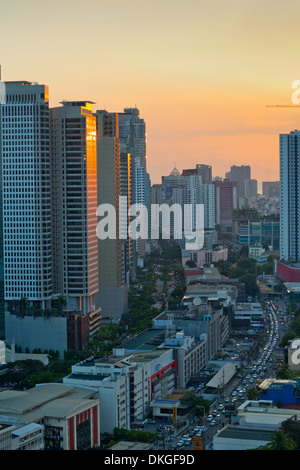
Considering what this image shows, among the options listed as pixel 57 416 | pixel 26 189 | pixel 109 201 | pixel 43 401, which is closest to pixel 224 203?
pixel 109 201

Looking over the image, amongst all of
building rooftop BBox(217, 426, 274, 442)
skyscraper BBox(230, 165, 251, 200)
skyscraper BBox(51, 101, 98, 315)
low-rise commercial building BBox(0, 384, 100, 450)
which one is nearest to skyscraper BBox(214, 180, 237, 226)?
skyscraper BBox(230, 165, 251, 200)

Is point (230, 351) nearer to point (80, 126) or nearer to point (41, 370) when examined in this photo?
point (41, 370)

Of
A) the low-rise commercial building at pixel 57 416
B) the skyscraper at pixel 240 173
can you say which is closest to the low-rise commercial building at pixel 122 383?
the low-rise commercial building at pixel 57 416

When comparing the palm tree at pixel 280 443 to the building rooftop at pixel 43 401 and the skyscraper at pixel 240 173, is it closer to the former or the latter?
the building rooftop at pixel 43 401

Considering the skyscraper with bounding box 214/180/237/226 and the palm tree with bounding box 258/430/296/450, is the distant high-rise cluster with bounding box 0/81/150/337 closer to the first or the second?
the palm tree with bounding box 258/430/296/450

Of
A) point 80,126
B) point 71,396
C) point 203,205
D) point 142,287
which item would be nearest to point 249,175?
point 203,205
